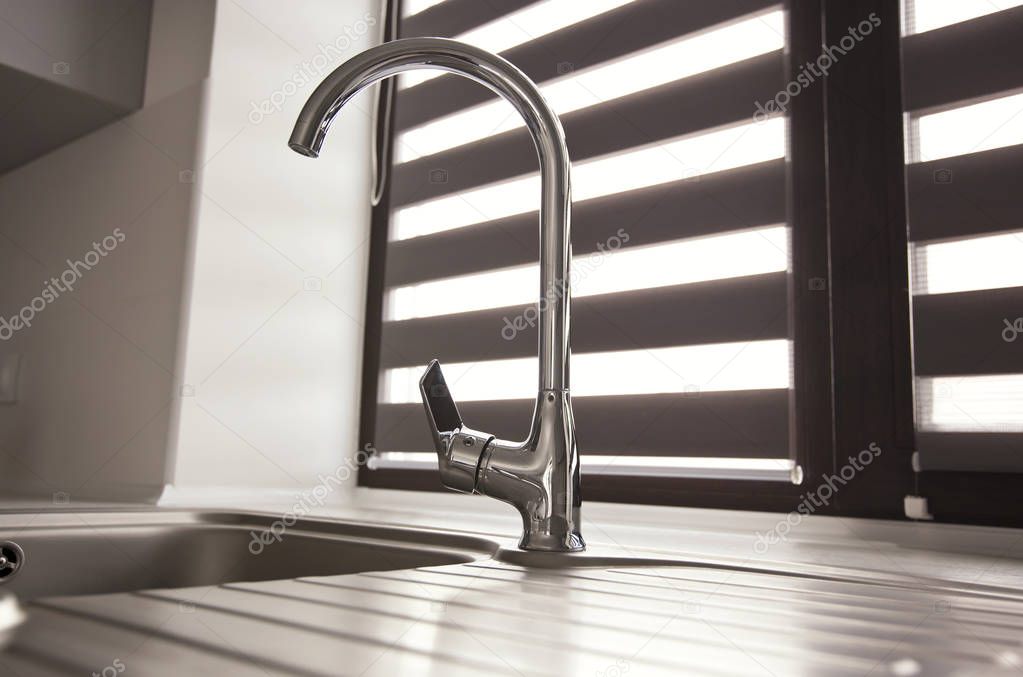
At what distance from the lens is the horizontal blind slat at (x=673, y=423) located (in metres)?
1.02

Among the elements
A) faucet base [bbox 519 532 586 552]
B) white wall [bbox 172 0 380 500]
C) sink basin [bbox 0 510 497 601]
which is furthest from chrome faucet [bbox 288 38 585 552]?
white wall [bbox 172 0 380 500]

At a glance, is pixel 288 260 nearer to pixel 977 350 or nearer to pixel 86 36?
pixel 86 36

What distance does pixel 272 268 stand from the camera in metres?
1.44

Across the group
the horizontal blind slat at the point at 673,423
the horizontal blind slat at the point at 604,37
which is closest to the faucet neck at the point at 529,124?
the horizontal blind slat at the point at 673,423

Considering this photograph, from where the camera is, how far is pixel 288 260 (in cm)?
147

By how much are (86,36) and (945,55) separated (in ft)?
4.46

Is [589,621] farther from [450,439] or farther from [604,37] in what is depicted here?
[604,37]

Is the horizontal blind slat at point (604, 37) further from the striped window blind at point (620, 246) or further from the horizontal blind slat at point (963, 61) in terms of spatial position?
the horizontal blind slat at point (963, 61)

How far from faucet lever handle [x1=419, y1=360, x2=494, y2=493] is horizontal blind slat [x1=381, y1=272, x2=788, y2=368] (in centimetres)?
44

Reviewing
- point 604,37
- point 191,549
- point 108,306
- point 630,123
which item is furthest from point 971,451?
point 108,306

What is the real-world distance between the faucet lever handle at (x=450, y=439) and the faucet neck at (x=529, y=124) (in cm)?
9

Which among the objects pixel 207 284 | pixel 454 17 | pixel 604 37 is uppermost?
pixel 454 17

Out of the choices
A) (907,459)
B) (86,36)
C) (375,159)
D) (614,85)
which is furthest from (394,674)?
(86,36)

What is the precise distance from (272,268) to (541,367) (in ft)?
2.69
